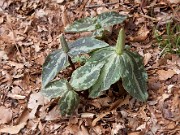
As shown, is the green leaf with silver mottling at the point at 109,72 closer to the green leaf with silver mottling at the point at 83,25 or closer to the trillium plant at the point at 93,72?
the trillium plant at the point at 93,72

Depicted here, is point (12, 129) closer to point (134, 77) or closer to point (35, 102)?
point (35, 102)

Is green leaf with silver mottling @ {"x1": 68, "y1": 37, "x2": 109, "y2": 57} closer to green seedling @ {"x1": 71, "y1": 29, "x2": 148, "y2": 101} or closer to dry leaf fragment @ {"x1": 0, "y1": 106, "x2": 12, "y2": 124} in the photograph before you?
green seedling @ {"x1": 71, "y1": 29, "x2": 148, "y2": 101}

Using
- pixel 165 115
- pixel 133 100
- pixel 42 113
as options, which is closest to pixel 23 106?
pixel 42 113

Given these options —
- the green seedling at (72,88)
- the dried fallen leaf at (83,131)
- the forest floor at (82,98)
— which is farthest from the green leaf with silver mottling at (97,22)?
the dried fallen leaf at (83,131)

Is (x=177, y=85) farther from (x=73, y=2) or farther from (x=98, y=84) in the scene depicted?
(x=73, y=2)

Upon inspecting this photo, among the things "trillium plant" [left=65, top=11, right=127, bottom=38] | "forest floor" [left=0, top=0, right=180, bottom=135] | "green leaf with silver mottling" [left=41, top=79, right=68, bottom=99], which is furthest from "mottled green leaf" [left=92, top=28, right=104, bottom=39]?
"green leaf with silver mottling" [left=41, top=79, right=68, bottom=99]

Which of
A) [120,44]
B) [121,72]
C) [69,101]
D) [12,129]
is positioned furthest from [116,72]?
[12,129]
